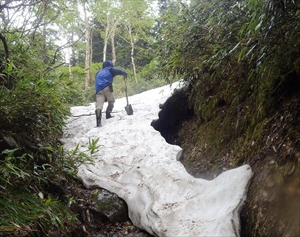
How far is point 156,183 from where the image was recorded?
4.32 meters

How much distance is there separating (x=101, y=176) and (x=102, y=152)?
908mm

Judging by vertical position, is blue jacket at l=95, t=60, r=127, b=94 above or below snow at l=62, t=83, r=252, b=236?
above

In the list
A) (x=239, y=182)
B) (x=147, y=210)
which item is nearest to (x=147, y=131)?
(x=147, y=210)

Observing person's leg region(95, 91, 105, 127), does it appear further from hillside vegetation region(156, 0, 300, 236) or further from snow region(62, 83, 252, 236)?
hillside vegetation region(156, 0, 300, 236)

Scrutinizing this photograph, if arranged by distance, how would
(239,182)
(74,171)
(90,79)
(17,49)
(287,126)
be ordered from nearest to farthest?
(287,126) → (239,182) → (74,171) → (17,49) → (90,79)

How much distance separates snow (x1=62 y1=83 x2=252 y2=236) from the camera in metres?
3.12

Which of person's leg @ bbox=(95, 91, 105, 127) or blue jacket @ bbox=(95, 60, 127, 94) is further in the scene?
blue jacket @ bbox=(95, 60, 127, 94)

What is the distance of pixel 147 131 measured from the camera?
6.47m

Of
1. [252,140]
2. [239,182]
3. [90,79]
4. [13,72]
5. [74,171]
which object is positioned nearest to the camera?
[239,182]

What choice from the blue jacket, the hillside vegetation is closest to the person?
the blue jacket

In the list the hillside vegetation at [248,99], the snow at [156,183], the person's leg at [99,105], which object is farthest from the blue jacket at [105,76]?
the hillside vegetation at [248,99]

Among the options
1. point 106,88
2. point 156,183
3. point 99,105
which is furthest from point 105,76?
point 156,183

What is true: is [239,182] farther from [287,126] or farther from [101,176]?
[101,176]

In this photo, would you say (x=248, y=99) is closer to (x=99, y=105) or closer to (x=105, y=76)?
(x=99, y=105)
